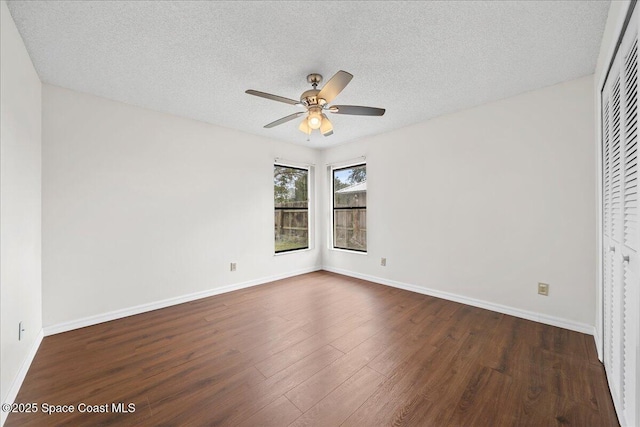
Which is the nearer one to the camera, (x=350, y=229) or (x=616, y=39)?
(x=616, y=39)

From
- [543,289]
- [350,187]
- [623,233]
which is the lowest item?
[543,289]

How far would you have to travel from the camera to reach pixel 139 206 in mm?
2979

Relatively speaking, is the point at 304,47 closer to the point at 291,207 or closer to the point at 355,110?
the point at 355,110

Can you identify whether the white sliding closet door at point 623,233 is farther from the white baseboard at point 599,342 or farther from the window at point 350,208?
the window at point 350,208

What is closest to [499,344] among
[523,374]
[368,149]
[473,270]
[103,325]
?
[523,374]

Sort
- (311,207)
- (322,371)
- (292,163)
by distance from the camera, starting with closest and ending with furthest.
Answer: (322,371) < (292,163) < (311,207)

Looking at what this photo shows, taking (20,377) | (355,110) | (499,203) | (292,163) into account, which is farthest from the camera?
(292,163)

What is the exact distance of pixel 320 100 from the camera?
Answer: 225 centimetres

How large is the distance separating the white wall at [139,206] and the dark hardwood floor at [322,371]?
1.54 feet

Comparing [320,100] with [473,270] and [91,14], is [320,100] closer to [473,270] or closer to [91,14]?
[91,14]

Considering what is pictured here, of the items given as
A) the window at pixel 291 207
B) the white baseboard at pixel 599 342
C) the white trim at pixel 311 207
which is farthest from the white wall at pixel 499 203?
the window at pixel 291 207

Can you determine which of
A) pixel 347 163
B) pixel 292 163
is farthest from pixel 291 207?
pixel 347 163

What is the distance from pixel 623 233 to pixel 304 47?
7.59 ft

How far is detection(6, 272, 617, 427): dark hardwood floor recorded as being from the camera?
1.49m
